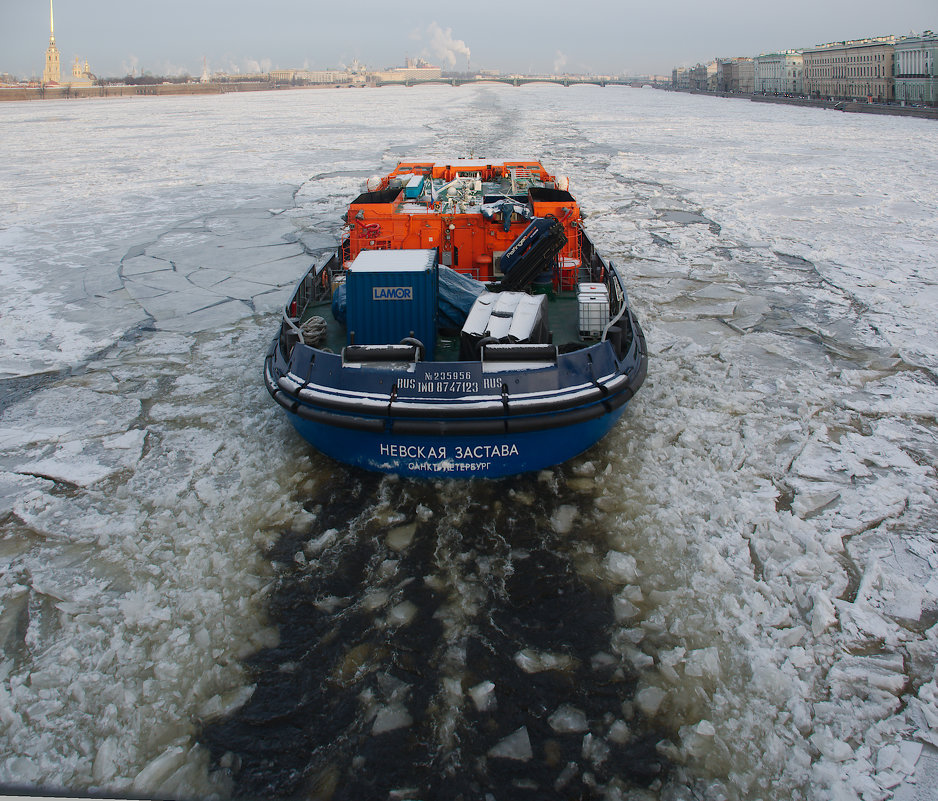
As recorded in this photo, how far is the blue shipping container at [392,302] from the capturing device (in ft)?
19.1

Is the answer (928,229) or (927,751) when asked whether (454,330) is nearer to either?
(927,751)

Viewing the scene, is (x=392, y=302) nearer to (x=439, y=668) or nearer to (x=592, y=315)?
(x=592, y=315)

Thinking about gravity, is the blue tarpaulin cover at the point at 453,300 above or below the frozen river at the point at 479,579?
above

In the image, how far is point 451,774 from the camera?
10.6ft

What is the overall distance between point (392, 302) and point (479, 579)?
105 inches

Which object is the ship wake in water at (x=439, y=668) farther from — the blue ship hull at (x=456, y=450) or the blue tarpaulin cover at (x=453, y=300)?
the blue tarpaulin cover at (x=453, y=300)

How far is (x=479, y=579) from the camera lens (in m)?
4.50

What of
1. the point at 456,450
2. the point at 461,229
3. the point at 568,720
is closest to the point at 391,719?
the point at 568,720

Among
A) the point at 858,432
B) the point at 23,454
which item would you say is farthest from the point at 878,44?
the point at 23,454

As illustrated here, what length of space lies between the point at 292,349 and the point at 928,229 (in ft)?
48.5

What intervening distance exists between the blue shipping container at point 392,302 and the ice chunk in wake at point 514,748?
133 inches

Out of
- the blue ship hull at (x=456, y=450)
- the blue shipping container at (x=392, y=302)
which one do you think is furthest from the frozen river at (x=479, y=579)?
the blue shipping container at (x=392, y=302)

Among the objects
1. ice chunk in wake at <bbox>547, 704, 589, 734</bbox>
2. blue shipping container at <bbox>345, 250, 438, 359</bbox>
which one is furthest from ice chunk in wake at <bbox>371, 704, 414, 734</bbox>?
blue shipping container at <bbox>345, 250, 438, 359</bbox>

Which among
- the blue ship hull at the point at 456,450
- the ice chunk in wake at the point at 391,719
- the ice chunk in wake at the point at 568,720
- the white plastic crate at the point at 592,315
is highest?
the white plastic crate at the point at 592,315
